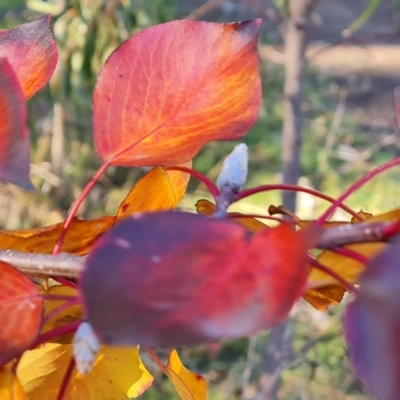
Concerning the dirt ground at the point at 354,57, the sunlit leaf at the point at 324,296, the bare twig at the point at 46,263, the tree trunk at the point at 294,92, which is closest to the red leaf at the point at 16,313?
the bare twig at the point at 46,263

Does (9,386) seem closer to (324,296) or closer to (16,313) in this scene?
(16,313)

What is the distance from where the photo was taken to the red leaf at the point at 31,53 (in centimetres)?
28

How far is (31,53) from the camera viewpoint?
28 cm

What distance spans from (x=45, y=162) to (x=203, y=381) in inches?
61.9

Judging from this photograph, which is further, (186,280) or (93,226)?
(93,226)

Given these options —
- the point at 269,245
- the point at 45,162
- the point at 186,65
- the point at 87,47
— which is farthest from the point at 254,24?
the point at 45,162

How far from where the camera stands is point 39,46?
281mm

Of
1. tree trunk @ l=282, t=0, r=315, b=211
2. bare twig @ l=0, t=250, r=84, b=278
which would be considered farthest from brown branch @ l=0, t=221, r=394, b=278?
tree trunk @ l=282, t=0, r=315, b=211

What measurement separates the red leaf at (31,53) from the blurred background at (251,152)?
0.59m

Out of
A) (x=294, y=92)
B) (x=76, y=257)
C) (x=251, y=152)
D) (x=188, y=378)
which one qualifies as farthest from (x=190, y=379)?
(x=251, y=152)

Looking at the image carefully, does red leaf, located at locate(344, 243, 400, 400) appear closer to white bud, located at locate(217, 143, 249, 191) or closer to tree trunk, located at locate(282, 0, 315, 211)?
white bud, located at locate(217, 143, 249, 191)

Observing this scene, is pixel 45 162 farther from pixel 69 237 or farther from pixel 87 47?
pixel 69 237

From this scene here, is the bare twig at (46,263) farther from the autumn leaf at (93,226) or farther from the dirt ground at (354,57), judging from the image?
the dirt ground at (354,57)

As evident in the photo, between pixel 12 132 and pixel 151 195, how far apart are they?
0.28 feet
